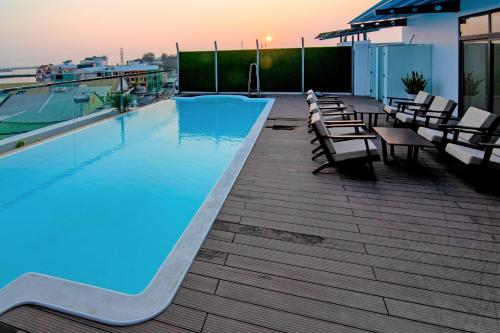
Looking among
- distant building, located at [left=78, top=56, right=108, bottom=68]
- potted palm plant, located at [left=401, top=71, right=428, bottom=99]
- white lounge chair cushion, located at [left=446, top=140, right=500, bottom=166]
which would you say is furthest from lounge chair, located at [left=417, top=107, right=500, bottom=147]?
distant building, located at [left=78, top=56, right=108, bottom=68]

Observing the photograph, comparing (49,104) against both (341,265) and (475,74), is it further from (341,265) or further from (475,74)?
(475,74)

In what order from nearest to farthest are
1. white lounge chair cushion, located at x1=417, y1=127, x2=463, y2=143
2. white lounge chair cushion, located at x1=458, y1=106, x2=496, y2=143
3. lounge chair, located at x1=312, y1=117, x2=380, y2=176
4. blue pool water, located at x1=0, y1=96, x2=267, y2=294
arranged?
blue pool water, located at x1=0, y1=96, x2=267, y2=294 → lounge chair, located at x1=312, y1=117, x2=380, y2=176 → white lounge chair cushion, located at x1=458, y1=106, x2=496, y2=143 → white lounge chair cushion, located at x1=417, y1=127, x2=463, y2=143

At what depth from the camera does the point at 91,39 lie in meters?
20.8

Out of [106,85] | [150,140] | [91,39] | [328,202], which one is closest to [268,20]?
[91,39]

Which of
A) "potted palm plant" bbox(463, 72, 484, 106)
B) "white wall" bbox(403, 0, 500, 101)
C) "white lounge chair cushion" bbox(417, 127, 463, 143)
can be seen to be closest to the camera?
"white lounge chair cushion" bbox(417, 127, 463, 143)

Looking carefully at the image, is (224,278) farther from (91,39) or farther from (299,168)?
(91,39)

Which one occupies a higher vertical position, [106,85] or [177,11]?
[177,11]

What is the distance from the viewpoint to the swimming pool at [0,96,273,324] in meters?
2.32

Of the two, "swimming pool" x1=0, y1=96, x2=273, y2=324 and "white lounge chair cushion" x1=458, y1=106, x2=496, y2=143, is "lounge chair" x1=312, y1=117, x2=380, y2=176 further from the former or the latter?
"white lounge chair cushion" x1=458, y1=106, x2=496, y2=143

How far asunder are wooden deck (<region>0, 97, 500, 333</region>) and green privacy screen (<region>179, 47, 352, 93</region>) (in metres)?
10.7

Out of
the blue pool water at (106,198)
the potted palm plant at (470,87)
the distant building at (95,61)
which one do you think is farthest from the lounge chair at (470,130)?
the distant building at (95,61)

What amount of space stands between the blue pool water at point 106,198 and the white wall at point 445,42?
4759 mm

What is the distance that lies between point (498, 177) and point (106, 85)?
832 cm

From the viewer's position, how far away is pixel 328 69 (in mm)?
14352
